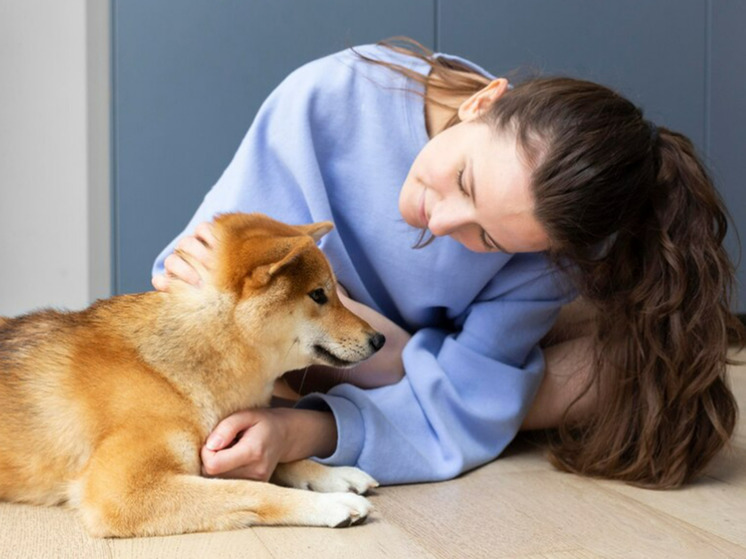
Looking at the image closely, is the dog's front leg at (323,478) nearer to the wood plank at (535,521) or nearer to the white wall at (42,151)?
the wood plank at (535,521)

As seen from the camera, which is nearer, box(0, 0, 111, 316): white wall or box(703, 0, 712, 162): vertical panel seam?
box(0, 0, 111, 316): white wall

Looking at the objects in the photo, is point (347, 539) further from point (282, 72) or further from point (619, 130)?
point (282, 72)

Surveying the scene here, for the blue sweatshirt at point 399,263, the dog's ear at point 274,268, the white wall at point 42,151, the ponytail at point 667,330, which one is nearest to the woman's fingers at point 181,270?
the dog's ear at point 274,268

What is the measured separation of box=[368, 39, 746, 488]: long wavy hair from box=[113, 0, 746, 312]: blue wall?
906 millimetres

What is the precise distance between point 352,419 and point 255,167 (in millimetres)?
503

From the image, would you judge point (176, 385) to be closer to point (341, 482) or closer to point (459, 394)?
point (341, 482)

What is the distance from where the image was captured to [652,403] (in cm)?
140

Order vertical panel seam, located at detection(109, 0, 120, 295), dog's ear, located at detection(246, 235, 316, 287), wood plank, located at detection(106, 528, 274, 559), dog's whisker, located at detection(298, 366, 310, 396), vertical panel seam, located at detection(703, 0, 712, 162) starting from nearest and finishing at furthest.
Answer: wood plank, located at detection(106, 528, 274, 559) < dog's ear, located at detection(246, 235, 316, 287) < dog's whisker, located at detection(298, 366, 310, 396) < vertical panel seam, located at detection(109, 0, 120, 295) < vertical panel seam, located at detection(703, 0, 712, 162)

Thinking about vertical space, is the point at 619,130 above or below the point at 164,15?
below

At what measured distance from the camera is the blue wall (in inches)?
82.3

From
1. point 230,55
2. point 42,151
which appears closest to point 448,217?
point 230,55

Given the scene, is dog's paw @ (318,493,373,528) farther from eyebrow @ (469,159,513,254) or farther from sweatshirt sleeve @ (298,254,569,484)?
eyebrow @ (469,159,513,254)

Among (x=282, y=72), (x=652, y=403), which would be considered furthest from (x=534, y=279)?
(x=282, y=72)

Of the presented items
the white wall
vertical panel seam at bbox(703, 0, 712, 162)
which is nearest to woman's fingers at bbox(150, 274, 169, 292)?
the white wall
